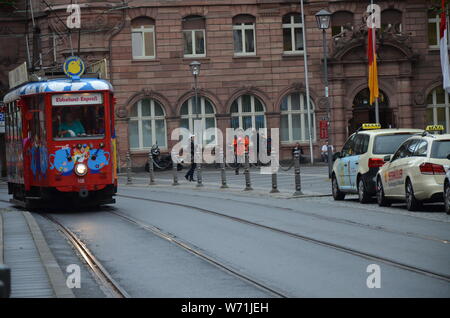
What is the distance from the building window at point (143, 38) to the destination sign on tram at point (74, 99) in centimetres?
3154

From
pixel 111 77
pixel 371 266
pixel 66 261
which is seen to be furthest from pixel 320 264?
pixel 111 77

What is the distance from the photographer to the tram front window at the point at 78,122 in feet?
75.9

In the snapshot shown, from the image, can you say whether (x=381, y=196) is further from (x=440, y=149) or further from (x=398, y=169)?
(x=440, y=149)

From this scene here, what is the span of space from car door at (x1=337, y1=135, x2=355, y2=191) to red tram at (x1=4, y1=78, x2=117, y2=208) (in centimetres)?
580

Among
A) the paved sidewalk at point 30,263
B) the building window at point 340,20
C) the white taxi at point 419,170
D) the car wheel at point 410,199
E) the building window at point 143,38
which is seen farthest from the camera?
the building window at point 340,20

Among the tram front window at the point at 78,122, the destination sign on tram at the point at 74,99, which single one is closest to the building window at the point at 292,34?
the tram front window at the point at 78,122

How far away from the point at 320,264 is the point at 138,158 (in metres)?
42.4

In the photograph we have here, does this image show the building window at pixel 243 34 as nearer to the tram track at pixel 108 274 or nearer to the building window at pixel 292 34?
the building window at pixel 292 34

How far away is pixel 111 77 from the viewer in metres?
54.2

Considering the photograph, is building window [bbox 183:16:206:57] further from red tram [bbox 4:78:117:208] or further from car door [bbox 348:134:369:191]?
red tram [bbox 4:78:117:208]

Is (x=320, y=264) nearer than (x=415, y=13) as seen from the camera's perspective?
Yes

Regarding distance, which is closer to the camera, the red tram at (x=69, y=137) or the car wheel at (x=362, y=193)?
the red tram at (x=69, y=137)

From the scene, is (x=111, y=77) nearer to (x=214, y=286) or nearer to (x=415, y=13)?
(x=415, y=13)

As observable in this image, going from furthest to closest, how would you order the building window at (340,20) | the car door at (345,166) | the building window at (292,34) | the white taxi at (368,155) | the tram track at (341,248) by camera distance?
the building window at (292,34)
the building window at (340,20)
the car door at (345,166)
the white taxi at (368,155)
the tram track at (341,248)
